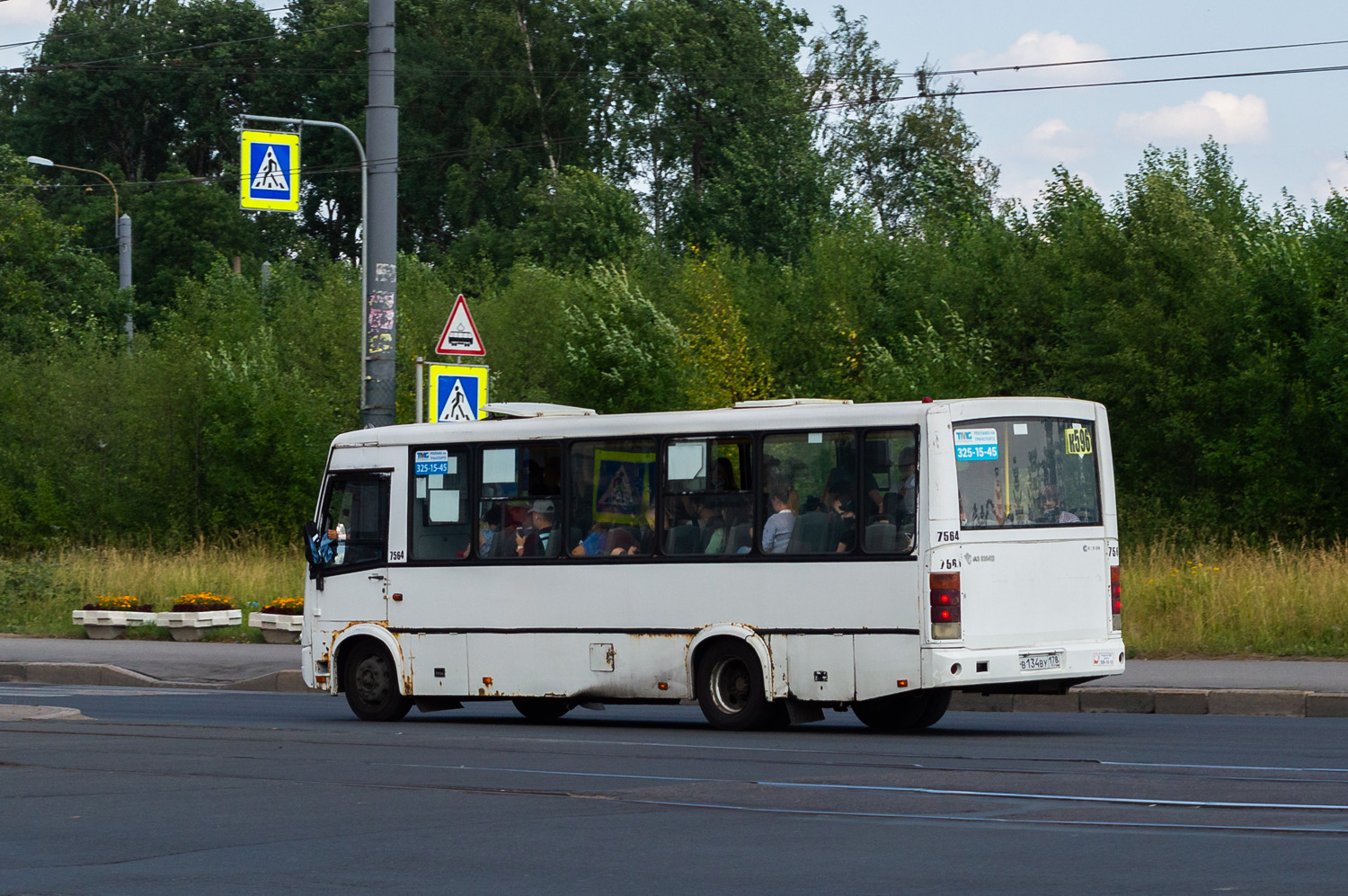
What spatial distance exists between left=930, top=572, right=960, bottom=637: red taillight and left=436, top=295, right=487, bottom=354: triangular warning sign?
25.8 feet

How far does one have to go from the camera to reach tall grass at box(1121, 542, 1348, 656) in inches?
799

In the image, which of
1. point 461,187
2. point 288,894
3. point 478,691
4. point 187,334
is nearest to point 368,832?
point 288,894

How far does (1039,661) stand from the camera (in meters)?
14.2

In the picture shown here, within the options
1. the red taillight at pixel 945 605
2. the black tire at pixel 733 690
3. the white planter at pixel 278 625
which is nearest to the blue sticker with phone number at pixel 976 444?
the red taillight at pixel 945 605

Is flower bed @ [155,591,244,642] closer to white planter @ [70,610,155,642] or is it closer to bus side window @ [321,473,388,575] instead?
white planter @ [70,610,155,642]

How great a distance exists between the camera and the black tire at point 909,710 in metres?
14.9

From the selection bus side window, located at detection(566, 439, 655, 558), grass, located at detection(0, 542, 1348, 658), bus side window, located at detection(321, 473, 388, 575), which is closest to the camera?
bus side window, located at detection(566, 439, 655, 558)

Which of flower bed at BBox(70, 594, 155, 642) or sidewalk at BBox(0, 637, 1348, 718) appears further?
flower bed at BBox(70, 594, 155, 642)

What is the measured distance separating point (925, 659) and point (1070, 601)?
1.45 metres

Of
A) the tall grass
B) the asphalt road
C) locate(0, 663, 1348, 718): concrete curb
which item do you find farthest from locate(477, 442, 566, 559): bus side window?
the tall grass

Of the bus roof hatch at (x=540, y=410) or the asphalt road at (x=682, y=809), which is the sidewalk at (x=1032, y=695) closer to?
the asphalt road at (x=682, y=809)

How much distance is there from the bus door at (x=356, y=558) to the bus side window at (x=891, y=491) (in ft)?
15.5

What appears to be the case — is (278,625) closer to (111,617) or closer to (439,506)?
(111,617)

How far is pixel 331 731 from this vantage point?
1530 cm
